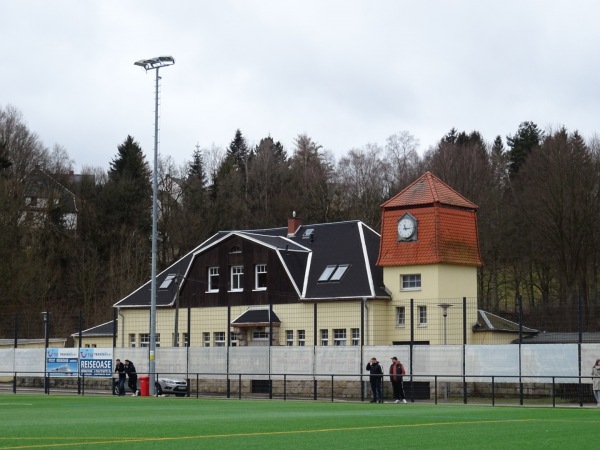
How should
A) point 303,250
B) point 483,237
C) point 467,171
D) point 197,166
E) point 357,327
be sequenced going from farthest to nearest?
point 197,166
point 467,171
point 483,237
point 303,250
point 357,327

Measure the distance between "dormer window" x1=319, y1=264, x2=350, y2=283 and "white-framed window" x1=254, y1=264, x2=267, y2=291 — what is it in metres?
3.87

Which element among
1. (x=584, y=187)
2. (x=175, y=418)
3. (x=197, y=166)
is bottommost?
(x=175, y=418)

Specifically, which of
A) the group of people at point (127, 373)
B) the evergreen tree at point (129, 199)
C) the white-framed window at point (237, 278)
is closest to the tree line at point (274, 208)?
the evergreen tree at point (129, 199)

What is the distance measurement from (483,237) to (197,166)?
3797cm

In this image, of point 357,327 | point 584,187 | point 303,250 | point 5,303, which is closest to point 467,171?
point 584,187

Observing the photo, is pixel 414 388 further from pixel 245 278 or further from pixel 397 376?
pixel 245 278

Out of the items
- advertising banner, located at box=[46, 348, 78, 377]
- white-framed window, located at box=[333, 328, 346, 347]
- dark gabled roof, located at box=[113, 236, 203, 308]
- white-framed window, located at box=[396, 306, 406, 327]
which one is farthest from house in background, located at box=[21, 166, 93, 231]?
advertising banner, located at box=[46, 348, 78, 377]

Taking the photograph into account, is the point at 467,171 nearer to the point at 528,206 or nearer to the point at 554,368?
the point at 528,206

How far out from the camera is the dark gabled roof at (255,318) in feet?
203

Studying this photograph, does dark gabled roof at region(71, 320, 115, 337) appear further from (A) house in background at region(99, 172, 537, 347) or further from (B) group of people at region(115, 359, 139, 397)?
(B) group of people at region(115, 359, 139, 397)

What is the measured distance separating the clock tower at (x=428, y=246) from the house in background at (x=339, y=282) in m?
0.06

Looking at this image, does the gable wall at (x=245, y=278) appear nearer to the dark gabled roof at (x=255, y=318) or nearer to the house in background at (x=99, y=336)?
the dark gabled roof at (x=255, y=318)

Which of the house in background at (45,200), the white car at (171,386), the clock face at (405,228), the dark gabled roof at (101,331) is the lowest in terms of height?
the white car at (171,386)

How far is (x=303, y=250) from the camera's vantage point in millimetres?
66250
